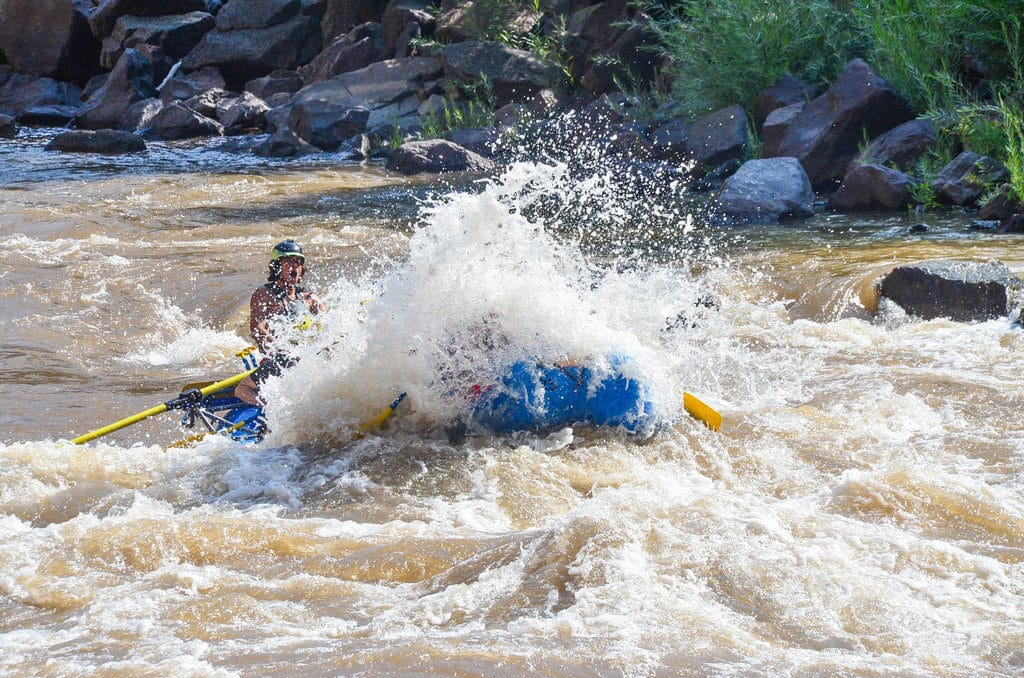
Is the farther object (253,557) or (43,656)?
(253,557)

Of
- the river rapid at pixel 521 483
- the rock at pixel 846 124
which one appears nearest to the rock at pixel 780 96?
the rock at pixel 846 124

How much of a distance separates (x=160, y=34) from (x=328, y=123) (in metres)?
7.76

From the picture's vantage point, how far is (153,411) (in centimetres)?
501

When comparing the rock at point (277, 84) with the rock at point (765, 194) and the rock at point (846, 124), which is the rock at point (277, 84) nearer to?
the rock at point (846, 124)

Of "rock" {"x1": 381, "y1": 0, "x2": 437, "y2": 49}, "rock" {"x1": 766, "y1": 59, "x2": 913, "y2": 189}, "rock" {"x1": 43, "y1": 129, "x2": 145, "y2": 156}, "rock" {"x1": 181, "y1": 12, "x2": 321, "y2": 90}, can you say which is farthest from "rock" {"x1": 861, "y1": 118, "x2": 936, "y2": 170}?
"rock" {"x1": 181, "y1": 12, "x2": 321, "y2": 90}

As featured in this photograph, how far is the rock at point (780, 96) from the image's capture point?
11312 mm

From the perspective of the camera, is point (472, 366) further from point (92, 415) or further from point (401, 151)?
point (401, 151)

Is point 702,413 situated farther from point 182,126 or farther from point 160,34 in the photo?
point 160,34

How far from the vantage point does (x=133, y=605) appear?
3117 mm

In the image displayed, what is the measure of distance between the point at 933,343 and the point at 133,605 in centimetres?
460

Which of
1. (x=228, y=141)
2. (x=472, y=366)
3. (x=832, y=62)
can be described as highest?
(x=832, y=62)

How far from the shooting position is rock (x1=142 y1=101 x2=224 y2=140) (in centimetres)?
1761

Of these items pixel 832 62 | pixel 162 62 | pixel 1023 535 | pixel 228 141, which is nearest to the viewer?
pixel 1023 535

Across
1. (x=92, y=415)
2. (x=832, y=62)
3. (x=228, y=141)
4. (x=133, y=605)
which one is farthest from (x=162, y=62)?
(x=133, y=605)
